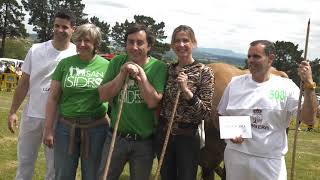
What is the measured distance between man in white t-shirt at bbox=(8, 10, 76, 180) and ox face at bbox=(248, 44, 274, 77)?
6.09 feet

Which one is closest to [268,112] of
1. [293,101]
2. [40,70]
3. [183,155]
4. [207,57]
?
[293,101]

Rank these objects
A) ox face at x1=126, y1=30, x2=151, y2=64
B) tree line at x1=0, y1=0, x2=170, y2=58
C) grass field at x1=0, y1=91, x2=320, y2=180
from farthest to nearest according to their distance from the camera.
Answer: tree line at x1=0, y1=0, x2=170, y2=58 < grass field at x1=0, y1=91, x2=320, y2=180 < ox face at x1=126, y1=30, x2=151, y2=64

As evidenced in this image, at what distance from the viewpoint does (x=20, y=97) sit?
509 cm

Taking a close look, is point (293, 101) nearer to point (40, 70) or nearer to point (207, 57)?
point (40, 70)

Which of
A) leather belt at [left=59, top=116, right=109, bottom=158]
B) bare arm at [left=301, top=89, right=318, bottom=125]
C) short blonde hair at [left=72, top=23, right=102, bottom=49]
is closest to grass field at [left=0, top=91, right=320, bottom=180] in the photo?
leather belt at [left=59, top=116, right=109, bottom=158]

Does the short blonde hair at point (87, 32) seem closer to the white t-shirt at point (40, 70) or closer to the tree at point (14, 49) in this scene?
the white t-shirt at point (40, 70)

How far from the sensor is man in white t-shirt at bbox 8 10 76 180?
474 centimetres

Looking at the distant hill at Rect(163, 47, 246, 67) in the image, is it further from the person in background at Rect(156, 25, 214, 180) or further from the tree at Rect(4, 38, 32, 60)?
the tree at Rect(4, 38, 32, 60)

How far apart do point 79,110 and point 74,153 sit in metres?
0.42

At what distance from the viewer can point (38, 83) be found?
16.0 feet

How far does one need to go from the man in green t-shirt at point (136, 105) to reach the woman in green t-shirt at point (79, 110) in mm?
293

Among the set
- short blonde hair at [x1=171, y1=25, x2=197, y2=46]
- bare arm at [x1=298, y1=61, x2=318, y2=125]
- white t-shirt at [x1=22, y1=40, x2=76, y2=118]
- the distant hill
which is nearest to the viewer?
bare arm at [x1=298, y1=61, x2=318, y2=125]

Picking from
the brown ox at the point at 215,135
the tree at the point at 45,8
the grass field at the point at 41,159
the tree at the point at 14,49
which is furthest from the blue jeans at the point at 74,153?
the tree at the point at 45,8

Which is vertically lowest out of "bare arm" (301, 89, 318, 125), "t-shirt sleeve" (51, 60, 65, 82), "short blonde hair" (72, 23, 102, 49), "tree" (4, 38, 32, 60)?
"tree" (4, 38, 32, 60)
